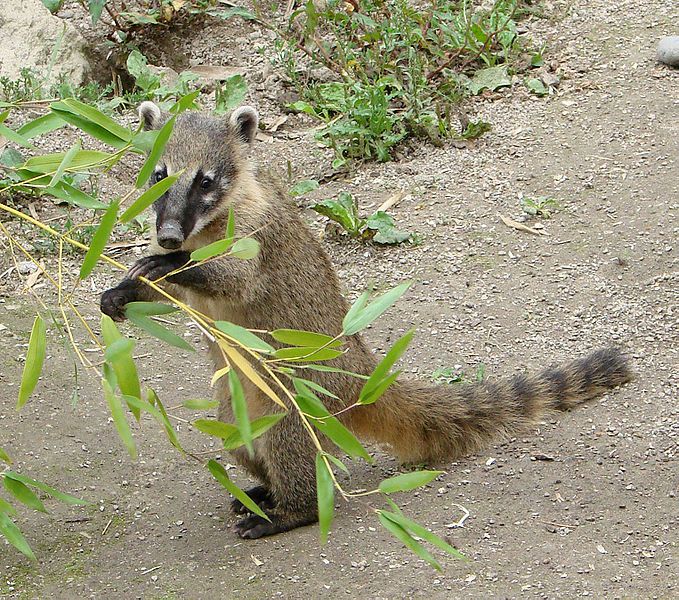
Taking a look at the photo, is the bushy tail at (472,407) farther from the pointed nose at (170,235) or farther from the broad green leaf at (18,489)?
the broad green leaf at (18,489)

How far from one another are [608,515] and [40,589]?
90.6 inches

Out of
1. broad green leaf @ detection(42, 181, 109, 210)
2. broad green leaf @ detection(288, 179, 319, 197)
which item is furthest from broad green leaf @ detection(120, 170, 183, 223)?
broad green leaf @ detection(288, 179, 319, 197)

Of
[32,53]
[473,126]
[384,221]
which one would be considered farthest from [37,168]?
[32,53]

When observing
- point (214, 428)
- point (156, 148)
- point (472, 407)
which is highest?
point (156, 148)

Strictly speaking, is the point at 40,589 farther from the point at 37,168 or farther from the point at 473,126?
the point at 473,126

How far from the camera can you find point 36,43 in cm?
860

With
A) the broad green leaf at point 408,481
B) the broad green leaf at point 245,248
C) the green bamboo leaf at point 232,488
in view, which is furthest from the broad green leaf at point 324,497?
the broad green leaf at point 245,248

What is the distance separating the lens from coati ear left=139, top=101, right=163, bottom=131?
16.5 feet

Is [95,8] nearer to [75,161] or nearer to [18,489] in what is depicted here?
Result: [75,161]

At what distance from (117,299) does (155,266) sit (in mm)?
221

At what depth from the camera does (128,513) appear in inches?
189

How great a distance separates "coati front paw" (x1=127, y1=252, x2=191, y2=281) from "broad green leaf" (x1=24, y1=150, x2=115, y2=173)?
3.38 feet

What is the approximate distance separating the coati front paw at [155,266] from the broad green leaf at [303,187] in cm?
281

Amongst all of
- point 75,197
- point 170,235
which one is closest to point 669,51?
point 170,235
